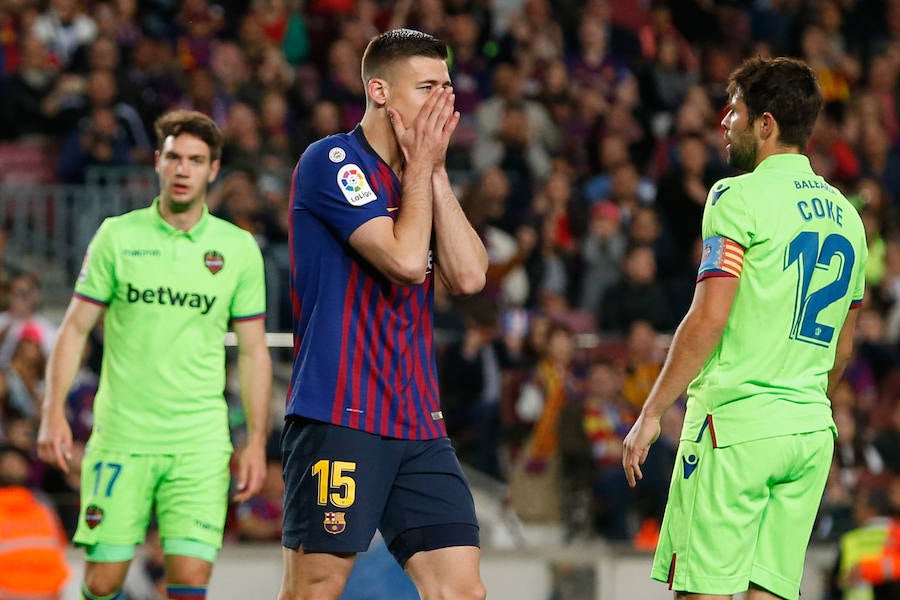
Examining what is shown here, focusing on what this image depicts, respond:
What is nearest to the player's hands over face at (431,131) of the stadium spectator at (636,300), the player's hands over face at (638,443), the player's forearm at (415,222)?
the player's forearm at (415,222)

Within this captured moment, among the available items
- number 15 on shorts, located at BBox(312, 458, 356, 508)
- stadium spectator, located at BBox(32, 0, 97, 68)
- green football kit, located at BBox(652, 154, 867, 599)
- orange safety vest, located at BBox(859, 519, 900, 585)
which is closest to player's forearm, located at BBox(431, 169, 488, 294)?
number 15 on shorts, located at BBox(312, 458, 356, 508)

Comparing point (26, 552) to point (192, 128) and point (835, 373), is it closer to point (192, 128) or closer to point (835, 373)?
point (835, 373)

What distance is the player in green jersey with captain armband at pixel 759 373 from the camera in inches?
204

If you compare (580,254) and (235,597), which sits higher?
(580,254)

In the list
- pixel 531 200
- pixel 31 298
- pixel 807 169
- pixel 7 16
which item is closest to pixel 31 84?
pixel 7 16

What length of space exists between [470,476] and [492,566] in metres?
1.35

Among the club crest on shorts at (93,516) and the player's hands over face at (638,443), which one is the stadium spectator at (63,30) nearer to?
the club crest on shorts at (93,516)

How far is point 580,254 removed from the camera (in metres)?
12.5

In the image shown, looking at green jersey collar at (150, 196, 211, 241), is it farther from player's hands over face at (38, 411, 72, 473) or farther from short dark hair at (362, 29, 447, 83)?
short dark hair at (362, 29, 447, 83)

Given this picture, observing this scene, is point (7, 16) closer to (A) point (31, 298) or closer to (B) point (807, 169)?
(A) point (31, 298)

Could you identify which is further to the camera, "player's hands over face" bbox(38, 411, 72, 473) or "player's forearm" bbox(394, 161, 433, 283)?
"player's hands over face" bbox(38, 411, 72, 473)

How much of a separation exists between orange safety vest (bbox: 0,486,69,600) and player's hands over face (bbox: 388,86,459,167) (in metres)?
2.21

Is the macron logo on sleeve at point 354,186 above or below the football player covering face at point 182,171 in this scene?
above

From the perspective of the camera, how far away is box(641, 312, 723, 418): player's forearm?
516cm
